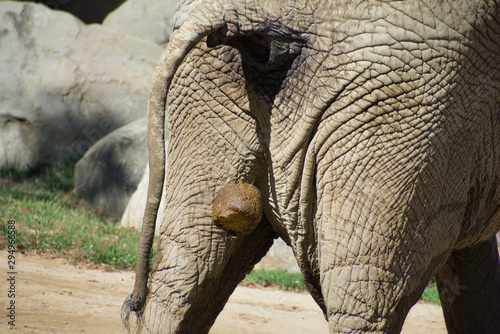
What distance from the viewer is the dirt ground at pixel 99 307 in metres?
4.00

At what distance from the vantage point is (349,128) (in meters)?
2.02

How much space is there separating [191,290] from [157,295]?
0.52 feet

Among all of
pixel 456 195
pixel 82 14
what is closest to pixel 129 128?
pixel 82 14

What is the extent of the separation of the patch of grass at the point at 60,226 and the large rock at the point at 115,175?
20 centimetres

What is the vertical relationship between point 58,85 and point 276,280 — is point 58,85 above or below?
above

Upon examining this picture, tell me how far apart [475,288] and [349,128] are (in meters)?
1.98

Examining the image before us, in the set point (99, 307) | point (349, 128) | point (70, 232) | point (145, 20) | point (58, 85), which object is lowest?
point (99, 307)

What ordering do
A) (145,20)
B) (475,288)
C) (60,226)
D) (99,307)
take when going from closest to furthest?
(475,288)
(99,307)
(60,226)
(145,20)

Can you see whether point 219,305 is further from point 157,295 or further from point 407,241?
point 407,241

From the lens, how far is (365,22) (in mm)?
1958

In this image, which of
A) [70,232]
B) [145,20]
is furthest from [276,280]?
[145,20]

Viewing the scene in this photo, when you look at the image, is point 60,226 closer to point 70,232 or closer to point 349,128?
point 70,232

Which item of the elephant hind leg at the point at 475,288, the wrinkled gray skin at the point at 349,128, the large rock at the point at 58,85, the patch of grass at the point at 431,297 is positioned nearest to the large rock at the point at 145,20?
the large rock at the point at 58,85

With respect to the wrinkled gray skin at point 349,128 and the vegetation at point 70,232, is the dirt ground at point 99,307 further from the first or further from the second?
the wrinkled gray skin at point 349,128
